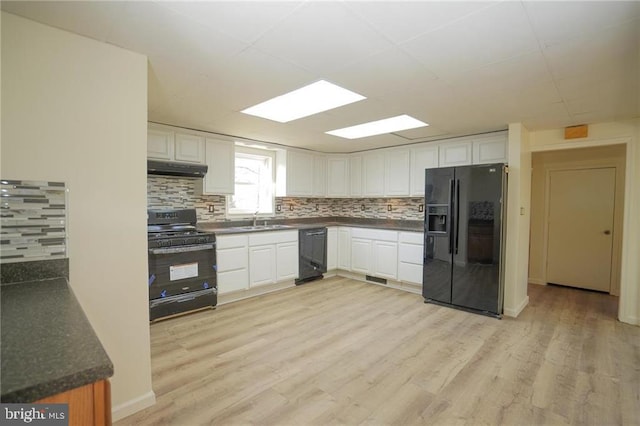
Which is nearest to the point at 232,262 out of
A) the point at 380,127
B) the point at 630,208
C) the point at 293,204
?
the point at 293,204

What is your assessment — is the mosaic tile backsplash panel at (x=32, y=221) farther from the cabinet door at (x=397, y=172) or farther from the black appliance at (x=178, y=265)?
the cabinet door at (x=397, y=172)

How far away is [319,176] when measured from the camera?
5.47 meters

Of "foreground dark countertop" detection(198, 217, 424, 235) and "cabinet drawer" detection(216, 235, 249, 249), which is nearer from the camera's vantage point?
→ "cabinet drawer" detection(216, 235, 249, 249)

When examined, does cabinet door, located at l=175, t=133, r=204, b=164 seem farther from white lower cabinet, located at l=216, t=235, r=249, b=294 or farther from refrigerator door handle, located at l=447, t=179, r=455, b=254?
refrigerator door handle, located at l=447, t=179, r=455, b=254

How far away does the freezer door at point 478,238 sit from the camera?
350 cm

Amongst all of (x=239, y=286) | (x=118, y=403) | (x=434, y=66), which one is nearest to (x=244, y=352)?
(x=118, y=403)

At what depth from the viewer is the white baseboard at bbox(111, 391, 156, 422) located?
1829mm

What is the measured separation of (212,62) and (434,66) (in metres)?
1.48

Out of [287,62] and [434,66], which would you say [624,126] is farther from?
[287,62]

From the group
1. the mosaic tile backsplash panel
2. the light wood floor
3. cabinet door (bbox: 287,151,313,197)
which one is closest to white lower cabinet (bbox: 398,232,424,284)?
the light wood floor

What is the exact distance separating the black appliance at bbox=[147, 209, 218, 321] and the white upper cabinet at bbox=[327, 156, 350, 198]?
8.21 ft

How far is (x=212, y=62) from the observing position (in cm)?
205

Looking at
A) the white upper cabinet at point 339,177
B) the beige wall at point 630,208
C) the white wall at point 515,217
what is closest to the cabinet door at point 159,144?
the white upper cabinet at point 339,177

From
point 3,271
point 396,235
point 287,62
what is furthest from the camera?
point 396,235
